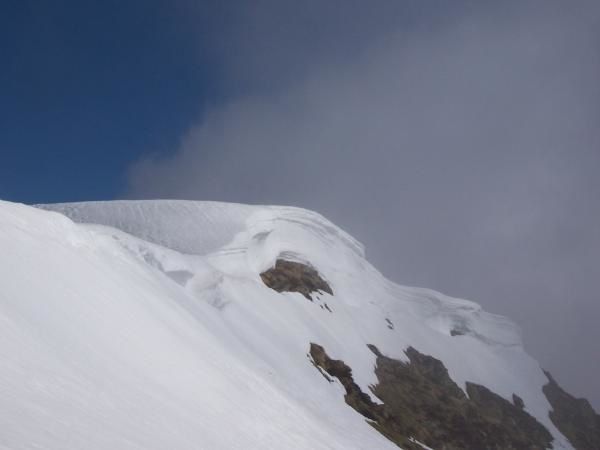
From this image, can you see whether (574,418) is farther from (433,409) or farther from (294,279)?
(294,279)

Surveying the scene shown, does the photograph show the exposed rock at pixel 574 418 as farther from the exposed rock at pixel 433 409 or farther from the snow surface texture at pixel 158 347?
the snow surface texture at pixel 158 347

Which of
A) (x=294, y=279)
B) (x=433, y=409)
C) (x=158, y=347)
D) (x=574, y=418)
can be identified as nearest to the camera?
(x=158, y=347)

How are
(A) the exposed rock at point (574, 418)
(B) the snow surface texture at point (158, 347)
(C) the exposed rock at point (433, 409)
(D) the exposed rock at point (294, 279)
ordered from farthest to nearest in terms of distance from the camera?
(A) the exposed rock at point (574, 418), (D) the exposed rock at point (294, 279), (C) the exposed rock at point (433, 409), (B) the snow surface texture at point (158, 347)

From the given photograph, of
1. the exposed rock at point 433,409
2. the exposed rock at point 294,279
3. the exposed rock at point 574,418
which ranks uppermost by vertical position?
the exposed rock at point 574,418

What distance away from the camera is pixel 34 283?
38.3 feet

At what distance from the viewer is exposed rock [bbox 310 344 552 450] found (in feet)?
93.5

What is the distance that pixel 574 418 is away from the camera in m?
52.7

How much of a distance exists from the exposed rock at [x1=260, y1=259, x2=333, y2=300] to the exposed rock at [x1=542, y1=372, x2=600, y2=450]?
90.2 feet

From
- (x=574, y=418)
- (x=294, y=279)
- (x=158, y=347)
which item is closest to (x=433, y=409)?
(x=294, y=279)

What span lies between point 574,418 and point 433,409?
26.3 metres

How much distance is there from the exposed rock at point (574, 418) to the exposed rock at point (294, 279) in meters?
27.5

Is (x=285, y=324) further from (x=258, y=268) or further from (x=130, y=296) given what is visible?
(x=130, y=296)

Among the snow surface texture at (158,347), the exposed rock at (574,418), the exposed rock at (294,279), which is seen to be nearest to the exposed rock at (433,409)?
the snow surface texture at (158,347)

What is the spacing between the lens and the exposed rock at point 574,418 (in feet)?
161
